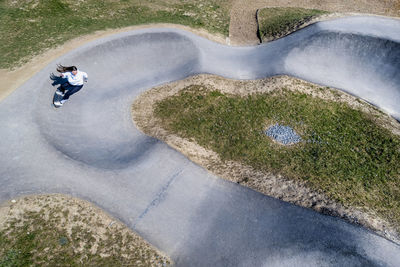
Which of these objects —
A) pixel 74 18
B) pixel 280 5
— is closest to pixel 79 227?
pixel 74 18

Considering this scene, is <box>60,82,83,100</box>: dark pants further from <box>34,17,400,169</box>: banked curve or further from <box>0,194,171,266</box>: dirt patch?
<box>0,194,171,266</box>: dirt patch

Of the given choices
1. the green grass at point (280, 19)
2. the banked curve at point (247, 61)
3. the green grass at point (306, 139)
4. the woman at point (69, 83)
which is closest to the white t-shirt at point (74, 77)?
the woman at point (69, 83)

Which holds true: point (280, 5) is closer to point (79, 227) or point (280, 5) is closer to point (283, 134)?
point (283, 134)

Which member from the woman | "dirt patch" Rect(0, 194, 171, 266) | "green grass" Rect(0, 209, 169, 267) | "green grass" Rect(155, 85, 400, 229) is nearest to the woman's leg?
the woman

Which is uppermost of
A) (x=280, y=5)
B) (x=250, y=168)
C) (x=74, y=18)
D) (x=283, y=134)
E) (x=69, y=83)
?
(x=74, y=18)

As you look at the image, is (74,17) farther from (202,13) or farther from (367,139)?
(367,139)
